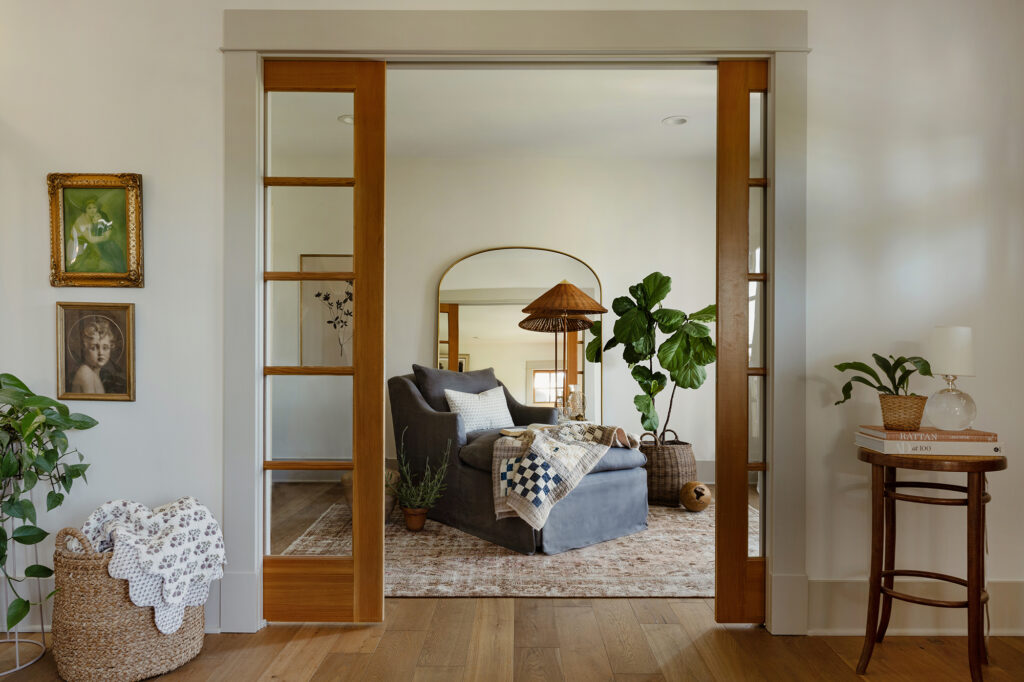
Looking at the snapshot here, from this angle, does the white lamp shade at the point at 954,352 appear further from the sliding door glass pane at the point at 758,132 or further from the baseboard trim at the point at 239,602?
the baseboard trim at the point at 239,602

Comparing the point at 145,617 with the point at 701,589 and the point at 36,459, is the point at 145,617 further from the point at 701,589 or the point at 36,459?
the point at 701,589

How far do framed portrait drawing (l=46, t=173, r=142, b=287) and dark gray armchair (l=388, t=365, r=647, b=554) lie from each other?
208cm

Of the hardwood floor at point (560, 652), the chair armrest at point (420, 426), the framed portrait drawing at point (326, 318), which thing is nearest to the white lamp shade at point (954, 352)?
the hardwood floor at point (560, 652)

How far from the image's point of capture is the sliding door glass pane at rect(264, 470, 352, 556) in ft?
8.14

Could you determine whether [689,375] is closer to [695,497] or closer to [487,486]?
[695,497]

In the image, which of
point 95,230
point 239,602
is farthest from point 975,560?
point 95,230

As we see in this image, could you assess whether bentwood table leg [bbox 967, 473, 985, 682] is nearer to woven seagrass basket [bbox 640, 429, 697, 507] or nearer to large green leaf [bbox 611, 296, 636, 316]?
woven seagrass basket [bbox 640, 429, 697, 507]

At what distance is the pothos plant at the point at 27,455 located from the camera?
2156 mm

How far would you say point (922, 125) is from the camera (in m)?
2.49

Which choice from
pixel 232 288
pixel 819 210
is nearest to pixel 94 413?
pixel 232 288

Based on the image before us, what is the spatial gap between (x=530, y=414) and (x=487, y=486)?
1.14 metres

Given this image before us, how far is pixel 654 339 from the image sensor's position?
193 inches

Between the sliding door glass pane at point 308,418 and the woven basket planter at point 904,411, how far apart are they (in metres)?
1.93

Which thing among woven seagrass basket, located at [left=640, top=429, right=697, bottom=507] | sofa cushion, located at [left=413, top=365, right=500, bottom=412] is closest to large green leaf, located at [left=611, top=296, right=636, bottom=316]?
woven seagrass basket, located at [left=640, top=429, right=697, bottom=507]
